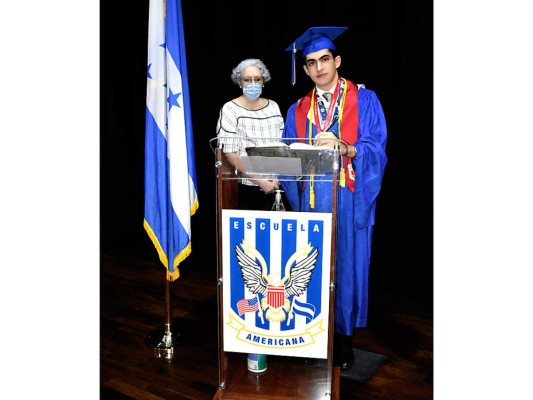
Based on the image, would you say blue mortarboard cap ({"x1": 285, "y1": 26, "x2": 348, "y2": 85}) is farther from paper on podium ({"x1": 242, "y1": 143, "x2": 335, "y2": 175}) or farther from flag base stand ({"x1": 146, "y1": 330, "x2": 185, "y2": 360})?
flag base stand ({"x1": 146, "y1": 330, "x2": 185, "y2": 360})

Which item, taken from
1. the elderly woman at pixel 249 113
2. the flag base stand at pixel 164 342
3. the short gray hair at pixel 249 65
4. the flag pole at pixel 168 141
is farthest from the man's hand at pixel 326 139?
the flag base stand at pixel 164 342

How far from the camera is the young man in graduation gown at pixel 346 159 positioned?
2.41 meters

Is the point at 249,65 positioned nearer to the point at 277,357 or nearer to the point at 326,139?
the point at 326,139

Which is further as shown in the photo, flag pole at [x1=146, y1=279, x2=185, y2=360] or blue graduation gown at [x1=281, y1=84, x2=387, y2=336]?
flag pole at [x1=146, y1=279, x2=185, y2=360]

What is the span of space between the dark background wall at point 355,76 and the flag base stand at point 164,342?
1118mm

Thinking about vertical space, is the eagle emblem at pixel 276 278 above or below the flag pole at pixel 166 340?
above

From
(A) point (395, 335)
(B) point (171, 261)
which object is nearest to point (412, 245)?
(A) point (395, 335)

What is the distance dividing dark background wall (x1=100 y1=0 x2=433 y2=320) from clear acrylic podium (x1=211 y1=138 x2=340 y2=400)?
45.1 inches

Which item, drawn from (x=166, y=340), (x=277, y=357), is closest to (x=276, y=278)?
(x=277, y=357)

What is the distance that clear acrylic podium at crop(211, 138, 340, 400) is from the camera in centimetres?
191

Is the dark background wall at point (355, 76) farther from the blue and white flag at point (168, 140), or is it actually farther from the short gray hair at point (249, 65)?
the blue and white flag at point (168, 140)

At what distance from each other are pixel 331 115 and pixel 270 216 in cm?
73

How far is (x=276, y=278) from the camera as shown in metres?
1.97

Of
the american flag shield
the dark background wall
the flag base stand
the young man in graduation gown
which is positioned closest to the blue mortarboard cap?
the young man in graduation gown
